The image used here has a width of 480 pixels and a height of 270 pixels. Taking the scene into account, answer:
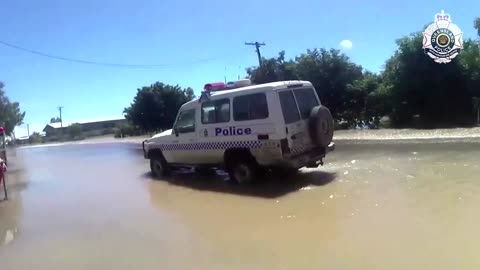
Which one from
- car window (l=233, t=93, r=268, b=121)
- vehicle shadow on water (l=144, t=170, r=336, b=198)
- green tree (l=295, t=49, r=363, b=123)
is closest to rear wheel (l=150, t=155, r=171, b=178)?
vehicle shadow on water (l=144, t=170, r=336, b=198)

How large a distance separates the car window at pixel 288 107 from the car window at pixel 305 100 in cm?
16

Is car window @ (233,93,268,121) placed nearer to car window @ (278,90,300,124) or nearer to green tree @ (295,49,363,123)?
car window @ (278,90,300,124)

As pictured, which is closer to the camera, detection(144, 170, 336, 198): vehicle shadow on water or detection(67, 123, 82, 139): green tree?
detection(144, 170, 336, 198): vehicle shadow on water

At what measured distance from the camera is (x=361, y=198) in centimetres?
793

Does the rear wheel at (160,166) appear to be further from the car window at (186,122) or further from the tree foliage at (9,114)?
the tree foliage at (9,114)

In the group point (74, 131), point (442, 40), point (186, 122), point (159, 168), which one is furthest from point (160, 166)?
point (74, 131)

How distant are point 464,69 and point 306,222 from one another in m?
17.7

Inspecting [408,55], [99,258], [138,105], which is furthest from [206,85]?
[138,105]

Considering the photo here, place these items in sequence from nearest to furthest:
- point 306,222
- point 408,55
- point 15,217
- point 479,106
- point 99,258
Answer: point 99,258 < point 306,222 < point 15,217 < point 479,106 < point 408,55

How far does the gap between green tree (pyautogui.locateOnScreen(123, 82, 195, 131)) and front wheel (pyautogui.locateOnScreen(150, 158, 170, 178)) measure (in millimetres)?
33107

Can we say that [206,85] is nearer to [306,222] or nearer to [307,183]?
[307,183]

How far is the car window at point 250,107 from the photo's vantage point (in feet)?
31.5

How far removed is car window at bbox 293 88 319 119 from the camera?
32.4 feet

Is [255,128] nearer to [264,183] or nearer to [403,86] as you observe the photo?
[264,183]
